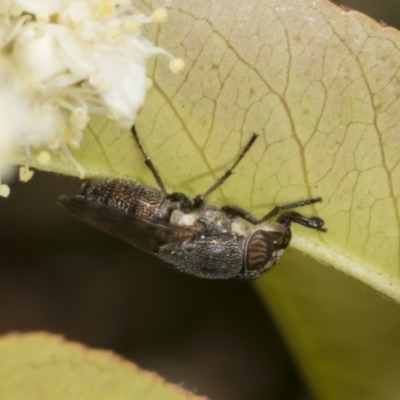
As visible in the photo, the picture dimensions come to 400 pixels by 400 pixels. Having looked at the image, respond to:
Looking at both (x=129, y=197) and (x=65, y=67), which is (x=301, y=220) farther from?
(x=65, y=67)

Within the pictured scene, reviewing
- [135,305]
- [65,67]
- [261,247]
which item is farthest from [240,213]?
[135,305]

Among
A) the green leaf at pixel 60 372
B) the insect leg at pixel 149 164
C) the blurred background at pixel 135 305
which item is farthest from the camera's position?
the blurred background at pixel 135 305

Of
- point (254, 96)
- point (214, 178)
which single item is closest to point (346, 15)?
point (254, 96)

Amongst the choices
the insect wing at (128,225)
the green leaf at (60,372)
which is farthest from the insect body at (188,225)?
the green leaf at (60,372)

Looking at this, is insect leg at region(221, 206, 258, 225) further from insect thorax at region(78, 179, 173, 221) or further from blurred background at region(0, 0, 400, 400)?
blurred background at region(0, 0, 400, 400)

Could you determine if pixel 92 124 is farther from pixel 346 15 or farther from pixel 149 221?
pixel 346 15

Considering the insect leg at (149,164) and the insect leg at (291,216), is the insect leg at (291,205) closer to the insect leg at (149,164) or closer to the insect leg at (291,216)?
the insect leg at (291,216)

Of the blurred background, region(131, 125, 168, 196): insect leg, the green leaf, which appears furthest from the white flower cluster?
the blurred background
